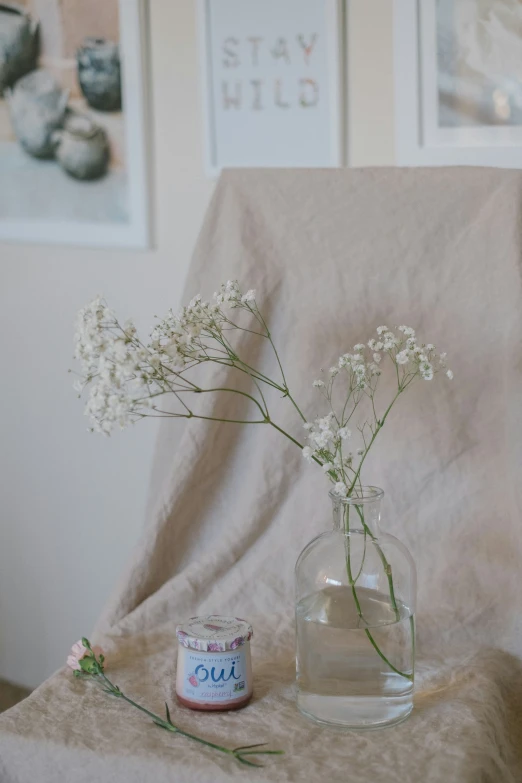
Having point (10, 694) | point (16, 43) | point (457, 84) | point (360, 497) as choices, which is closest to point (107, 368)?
point (360, 497)

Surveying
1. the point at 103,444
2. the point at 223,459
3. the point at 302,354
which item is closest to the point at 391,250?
the point at 302,354

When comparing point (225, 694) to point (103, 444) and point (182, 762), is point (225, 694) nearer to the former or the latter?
point (182, 762)

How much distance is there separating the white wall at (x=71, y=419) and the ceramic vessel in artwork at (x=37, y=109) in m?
0.19

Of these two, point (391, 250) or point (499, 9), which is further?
point (499, 9)

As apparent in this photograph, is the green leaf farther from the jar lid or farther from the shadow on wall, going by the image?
the shadow on wall

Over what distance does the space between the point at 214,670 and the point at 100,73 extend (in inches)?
43.7

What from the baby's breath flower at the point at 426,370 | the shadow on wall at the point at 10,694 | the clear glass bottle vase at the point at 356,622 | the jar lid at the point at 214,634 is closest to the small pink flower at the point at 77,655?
the jar lid at the point at 214,634

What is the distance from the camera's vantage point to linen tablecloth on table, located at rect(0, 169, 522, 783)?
3.00ft

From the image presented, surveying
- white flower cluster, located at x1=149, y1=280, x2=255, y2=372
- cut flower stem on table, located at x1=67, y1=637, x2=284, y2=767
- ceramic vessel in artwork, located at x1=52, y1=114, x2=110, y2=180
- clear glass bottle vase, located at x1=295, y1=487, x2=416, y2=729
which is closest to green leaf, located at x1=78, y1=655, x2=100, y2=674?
cut flower stem on table, located at x1=67, y1=637, x2=284, y2=767

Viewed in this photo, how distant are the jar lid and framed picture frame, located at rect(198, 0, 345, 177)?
2.40 feet

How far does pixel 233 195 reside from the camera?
3.80ft

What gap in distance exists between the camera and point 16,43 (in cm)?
169

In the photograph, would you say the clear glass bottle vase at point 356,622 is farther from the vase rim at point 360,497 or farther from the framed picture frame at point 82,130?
the framed picture frame at point 82,130

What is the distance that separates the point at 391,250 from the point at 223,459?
32 centimetres
